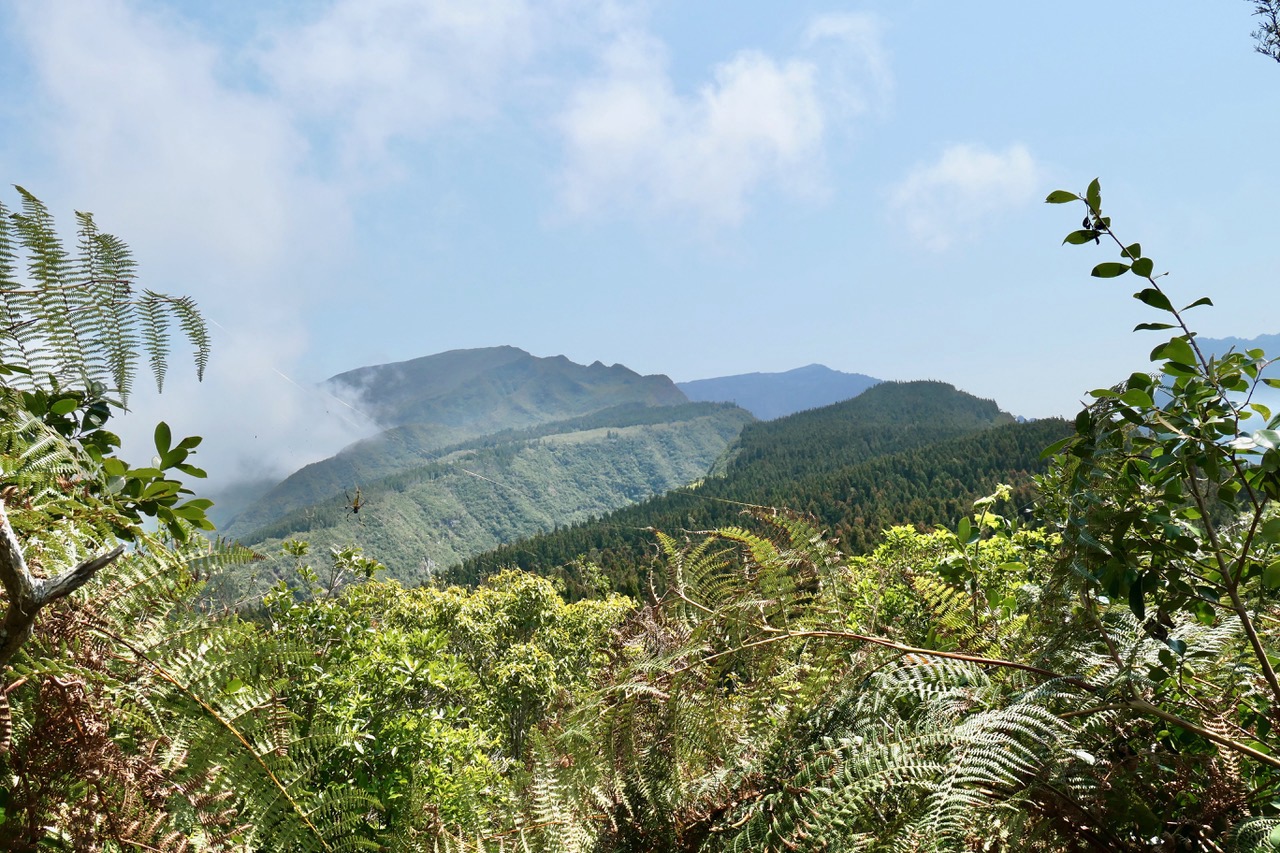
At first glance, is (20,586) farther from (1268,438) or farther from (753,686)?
(1268,438)

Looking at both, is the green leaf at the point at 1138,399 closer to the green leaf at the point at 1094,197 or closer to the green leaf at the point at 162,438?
the green leaf at the point at 1094,197

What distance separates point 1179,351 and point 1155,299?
0.27 feet

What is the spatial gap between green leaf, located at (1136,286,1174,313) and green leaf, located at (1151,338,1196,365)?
0.05 metres

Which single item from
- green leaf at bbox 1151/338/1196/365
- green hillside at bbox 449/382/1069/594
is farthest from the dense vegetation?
green hillside at bbox 449/382/1069/594

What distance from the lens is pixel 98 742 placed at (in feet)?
2.80

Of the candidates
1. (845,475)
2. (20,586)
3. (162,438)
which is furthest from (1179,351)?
(845,475)

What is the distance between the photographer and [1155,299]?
3.37 feet

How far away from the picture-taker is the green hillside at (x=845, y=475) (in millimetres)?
62375

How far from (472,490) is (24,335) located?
188108 mm

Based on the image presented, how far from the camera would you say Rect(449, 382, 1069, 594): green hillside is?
6238cm

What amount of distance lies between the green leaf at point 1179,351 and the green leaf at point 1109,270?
135mm

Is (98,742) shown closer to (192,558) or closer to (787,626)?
(192,558)

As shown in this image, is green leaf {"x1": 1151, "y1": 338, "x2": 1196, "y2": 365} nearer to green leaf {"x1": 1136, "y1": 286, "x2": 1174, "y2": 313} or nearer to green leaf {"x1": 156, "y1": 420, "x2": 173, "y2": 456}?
green leaf {"x1": 1136, "y1": 286, "x2": 1174, "y2": 313}

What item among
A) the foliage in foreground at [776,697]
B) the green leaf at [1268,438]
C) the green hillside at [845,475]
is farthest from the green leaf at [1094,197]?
the green hillside at [845,475]
